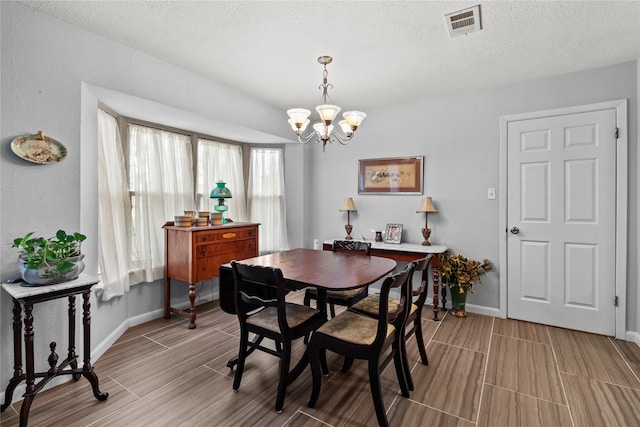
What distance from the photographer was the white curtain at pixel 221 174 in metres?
3.78

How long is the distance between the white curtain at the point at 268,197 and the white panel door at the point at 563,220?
2795mm

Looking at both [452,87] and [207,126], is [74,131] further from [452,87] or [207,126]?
[452,87]

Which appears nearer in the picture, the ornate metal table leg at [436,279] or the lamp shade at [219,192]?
the ornate metal table leg at [436,279]

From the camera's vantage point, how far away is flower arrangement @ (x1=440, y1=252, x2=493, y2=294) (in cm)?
324

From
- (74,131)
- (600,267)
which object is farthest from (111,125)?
(600,267)

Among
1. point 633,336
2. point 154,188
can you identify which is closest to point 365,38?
point 154,188

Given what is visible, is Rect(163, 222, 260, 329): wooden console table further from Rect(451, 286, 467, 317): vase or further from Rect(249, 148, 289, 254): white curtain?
Rect(451, 286, 467, 317): vase

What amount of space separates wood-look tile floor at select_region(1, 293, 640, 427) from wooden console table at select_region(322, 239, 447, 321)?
22.3 inches

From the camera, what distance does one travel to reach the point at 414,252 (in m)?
3.26

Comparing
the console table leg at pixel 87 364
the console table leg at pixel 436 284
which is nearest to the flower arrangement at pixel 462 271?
the console table leg at pixel 436 284

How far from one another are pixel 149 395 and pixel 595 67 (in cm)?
438

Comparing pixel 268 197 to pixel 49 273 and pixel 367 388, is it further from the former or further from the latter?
pixel 367 388

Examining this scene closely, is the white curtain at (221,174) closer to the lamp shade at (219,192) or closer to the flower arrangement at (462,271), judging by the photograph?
the lamp shade at (219,192)

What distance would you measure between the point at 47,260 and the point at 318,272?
5.14 ft
